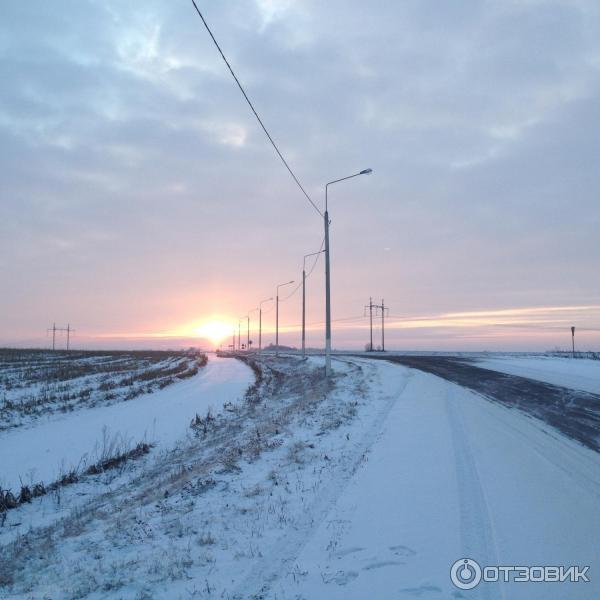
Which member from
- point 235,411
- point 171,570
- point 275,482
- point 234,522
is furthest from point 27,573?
point 235,411

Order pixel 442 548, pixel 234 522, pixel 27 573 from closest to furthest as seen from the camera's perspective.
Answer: pixel 442 548, pixel 27 573, pixel 234 522

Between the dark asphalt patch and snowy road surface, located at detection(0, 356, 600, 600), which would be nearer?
snowy road surface, located at detection(0, 356, 600, 600)

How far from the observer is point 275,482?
8352mm

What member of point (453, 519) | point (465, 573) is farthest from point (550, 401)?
point (465, 573)

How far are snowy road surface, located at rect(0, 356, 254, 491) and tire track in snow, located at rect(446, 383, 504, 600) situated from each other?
896 cm

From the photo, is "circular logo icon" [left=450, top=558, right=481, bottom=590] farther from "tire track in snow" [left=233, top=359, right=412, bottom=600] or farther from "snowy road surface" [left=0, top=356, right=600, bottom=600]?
"tire track in snow" [left=233, top=359, right=412, bottom=600]

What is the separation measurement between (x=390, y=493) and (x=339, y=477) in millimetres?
1185

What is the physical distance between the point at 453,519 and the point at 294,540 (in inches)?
77.7

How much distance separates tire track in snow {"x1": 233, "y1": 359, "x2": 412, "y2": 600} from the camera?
491 centimetres

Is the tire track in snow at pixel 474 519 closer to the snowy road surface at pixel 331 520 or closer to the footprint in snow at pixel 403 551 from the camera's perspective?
the snowy road surface at pixel 331 520

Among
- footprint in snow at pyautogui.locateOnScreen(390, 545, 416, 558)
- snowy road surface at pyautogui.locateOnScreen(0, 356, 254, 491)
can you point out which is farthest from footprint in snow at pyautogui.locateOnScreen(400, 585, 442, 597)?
snowy road surface at pyautogui.locateOnScreen(0, 356, 254, 491)

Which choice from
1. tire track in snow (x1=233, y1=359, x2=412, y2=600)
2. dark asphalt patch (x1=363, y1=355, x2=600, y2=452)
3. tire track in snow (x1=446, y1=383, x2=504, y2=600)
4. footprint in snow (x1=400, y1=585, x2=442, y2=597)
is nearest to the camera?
footprint in snow (x1=400, y1=585, x2=442, y2=597)

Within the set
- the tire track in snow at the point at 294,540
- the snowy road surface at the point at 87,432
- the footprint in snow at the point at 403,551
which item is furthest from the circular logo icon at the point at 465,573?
the snowy road surface at the point at 87,432

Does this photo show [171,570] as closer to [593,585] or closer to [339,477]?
[339,477]
